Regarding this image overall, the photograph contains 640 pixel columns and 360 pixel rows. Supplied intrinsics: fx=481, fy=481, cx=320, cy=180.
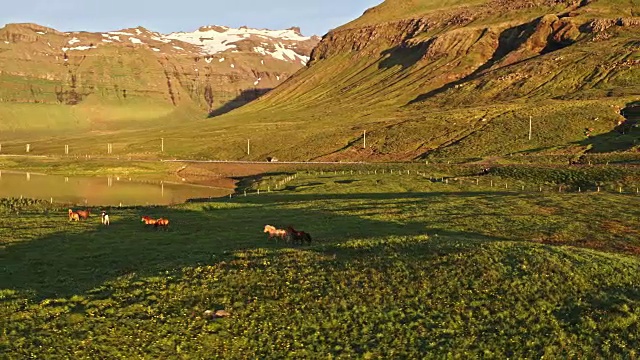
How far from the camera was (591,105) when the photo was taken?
6452 inches

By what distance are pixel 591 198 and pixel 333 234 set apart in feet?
124

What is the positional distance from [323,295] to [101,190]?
321 feet

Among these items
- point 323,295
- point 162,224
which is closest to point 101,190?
point 162,224

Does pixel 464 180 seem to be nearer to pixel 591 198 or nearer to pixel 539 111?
pixel 591 198

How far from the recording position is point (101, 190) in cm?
11119

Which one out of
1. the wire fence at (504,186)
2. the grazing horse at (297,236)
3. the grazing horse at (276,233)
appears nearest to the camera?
the grazing horse at (297,236)

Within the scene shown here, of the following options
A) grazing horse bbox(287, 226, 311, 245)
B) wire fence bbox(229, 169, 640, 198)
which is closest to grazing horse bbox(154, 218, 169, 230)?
grazing horse bbox(287, 226, 311, 245)

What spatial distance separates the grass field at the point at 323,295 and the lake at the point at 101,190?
5246 centimetres

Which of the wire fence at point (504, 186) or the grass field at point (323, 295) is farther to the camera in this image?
the wire fence at point (504, 186)

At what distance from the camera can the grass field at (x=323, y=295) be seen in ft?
74.2

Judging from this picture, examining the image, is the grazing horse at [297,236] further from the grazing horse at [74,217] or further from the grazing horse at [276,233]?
the grazing horse at [74,217]

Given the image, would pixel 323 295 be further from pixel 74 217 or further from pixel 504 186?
pixel 504 186

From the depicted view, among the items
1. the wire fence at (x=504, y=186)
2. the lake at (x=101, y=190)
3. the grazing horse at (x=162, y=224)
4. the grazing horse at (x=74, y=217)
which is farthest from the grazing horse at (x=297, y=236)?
the lake at (x=101, y=190)

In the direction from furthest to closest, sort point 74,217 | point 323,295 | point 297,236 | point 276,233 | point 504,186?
point 504,186 < point 74,217 < point 276,233 < point 297,236 < point 323,295
